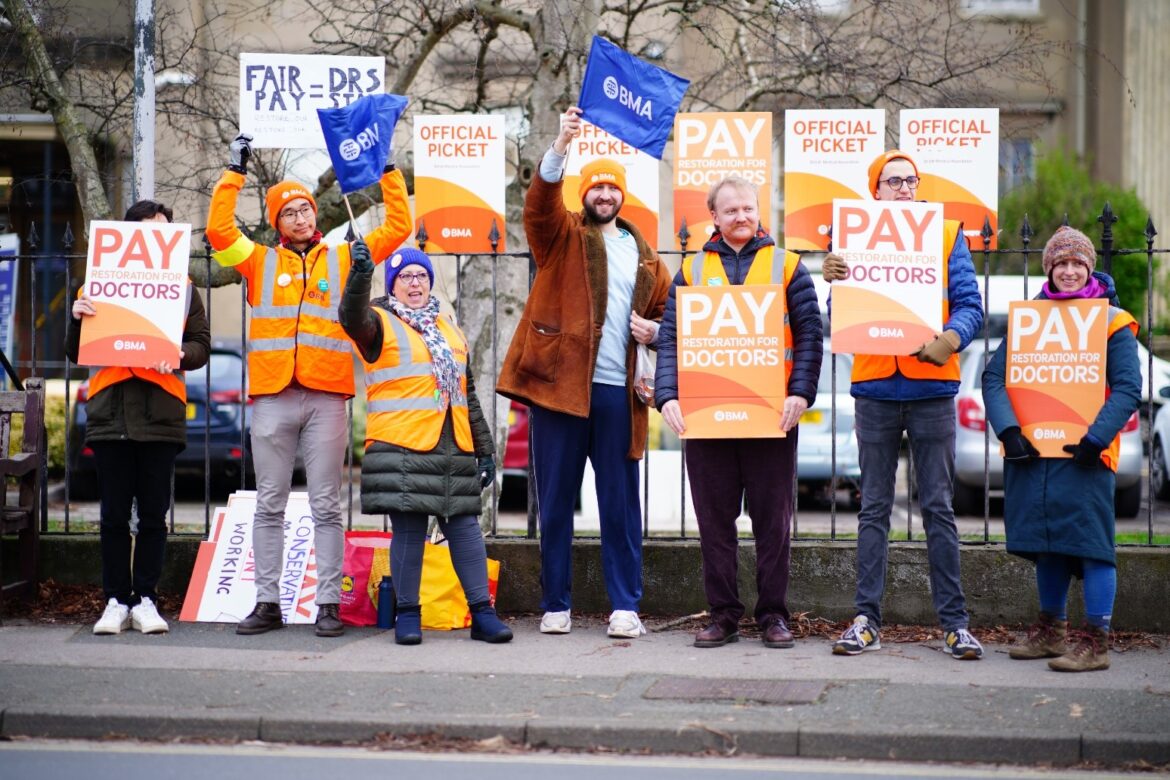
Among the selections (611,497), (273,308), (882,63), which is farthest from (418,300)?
(882,63)

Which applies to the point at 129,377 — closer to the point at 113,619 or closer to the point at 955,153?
the point at 113,619

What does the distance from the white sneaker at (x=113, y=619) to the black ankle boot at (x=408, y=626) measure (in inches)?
56.7

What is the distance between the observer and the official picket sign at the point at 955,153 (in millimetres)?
8406

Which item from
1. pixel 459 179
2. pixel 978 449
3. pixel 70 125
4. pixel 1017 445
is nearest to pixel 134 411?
pixel 459 179

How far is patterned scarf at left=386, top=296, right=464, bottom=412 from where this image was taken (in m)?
7.63

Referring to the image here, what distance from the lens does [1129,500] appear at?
1437cm

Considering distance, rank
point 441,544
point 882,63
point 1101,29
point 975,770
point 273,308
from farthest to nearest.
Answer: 1. point 1101,29
2. point 882,63
3. point 441,544
4. point 273,308
5. point 975,770

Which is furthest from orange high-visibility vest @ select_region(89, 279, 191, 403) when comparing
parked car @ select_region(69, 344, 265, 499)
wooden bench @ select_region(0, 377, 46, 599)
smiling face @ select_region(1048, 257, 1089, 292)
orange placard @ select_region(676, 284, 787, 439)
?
parked car @ select_region(69, 344, 265, 499)

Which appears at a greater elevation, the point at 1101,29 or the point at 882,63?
the point at 1101,29

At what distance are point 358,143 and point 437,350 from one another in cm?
111

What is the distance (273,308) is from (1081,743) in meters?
4.28

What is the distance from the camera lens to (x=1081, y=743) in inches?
223

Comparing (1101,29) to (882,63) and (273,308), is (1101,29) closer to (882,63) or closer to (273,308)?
(882,63)

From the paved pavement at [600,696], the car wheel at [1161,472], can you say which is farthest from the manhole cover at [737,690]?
the car wheel at [1161,472]
